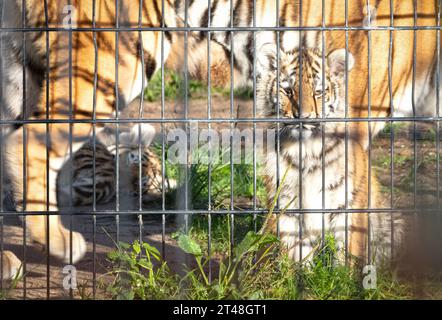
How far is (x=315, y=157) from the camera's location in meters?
3.26

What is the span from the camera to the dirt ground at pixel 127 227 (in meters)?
2.61

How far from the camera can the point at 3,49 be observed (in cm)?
327

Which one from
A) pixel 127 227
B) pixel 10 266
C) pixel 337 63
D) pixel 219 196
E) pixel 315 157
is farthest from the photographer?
pixel 219 196

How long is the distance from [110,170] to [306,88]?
163cm

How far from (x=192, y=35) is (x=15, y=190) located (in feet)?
3.81

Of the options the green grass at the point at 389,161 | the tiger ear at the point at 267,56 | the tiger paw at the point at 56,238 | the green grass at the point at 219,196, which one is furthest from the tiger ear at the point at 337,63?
the green grass at the point at 389,161

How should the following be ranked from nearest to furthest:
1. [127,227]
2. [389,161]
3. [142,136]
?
1. [127,227]
2. [142,136]
3. [389,161]

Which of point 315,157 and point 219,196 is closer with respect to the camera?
point 315,157

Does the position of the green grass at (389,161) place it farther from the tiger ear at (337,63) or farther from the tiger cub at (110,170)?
the tiger ear at (337,63)

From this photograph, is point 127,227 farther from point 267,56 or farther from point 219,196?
point 267,56

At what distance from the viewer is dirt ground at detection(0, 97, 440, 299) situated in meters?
2.61

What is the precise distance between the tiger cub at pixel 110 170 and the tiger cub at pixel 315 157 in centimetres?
100

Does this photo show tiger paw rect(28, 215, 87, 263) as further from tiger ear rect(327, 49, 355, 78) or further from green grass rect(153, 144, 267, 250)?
tiger ear rect(327, 49, 355, 78)

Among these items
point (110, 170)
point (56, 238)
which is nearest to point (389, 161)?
point (110, 170)
